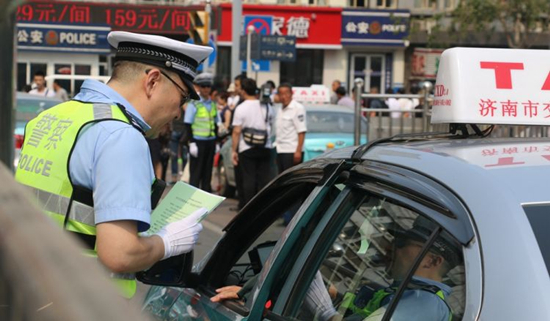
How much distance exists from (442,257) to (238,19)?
1704cm

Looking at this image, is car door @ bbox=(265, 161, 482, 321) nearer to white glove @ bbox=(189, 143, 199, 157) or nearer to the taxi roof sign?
Result: the taxi roof sign

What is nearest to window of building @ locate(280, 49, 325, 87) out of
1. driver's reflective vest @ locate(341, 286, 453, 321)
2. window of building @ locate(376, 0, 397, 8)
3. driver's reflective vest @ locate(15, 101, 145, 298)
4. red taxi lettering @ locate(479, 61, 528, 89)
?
window of building @ locate(376, 0, 397, 8)

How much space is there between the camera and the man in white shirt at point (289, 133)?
11695 millimetres

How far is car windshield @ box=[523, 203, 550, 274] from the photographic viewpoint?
2254 mm

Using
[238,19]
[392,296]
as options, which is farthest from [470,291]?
[238,19]

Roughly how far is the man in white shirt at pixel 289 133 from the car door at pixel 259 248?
24.7 ft

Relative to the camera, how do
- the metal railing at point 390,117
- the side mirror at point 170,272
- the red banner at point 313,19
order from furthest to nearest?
the red banner at point 313,19 → the metal railing at point 390,117 → the side mirror at point 170,272

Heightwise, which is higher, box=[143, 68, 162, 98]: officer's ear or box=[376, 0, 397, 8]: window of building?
box=[376, 0, 397, 8]: window of building

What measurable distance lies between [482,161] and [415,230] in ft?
0.87

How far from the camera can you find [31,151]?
3150 millimetres

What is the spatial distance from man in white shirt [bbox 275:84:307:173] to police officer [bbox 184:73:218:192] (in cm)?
189

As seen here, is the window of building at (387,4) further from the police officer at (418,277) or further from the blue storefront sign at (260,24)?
the police officer at (418,277)

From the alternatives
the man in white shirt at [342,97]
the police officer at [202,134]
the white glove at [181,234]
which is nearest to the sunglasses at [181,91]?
the white glove at [181,234]

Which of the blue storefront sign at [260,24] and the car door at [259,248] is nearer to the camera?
the car door at [259,248]
